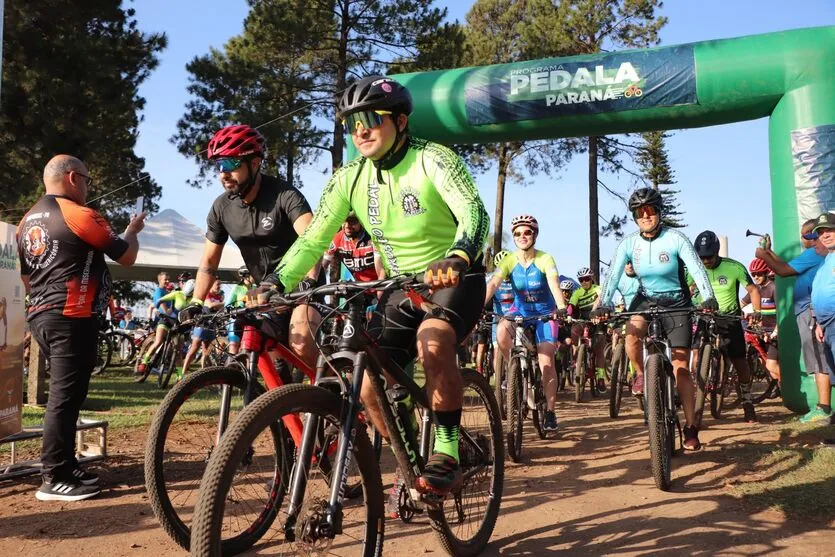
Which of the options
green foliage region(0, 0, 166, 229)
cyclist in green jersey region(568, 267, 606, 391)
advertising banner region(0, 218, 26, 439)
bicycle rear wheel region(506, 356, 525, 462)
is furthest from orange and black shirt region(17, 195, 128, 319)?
green foliage region(0, 0, 166, 229)

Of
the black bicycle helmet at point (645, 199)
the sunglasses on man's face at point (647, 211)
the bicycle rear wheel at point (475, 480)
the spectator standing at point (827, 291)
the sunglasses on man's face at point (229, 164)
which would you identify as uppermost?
the black bicycle helmet at point (645, 199)

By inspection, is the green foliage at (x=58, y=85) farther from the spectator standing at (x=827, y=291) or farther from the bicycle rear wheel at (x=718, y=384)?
the spectator standing at (x=827, y=291)

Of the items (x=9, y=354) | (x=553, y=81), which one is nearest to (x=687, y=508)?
(x=9, y=354)

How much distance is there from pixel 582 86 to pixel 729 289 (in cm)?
346

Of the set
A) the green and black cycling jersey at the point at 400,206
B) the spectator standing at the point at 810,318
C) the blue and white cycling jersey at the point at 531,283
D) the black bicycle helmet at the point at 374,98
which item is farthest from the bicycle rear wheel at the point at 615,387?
the black bicycle helmet at the point at 374,98

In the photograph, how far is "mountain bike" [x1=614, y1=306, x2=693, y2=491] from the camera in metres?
5.28

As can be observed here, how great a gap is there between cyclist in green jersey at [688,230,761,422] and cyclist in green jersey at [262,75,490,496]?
21.2ft

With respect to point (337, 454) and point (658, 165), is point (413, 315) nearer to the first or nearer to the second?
point (337, 454)

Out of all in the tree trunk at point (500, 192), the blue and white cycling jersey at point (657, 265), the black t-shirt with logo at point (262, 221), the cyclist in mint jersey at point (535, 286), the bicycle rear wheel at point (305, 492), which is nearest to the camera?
the bicycle rear wheel at point (305, 492)

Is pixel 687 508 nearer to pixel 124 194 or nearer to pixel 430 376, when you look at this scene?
pixel 430 376

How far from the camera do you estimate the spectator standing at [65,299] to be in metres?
4.99

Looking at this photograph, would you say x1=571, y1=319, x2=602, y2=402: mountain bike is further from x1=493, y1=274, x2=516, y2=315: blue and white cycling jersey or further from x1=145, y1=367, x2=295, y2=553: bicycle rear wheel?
x1=145, y1=367, x2=295, y2=553: bicycle rear wheel

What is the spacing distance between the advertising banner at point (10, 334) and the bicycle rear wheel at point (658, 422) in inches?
188

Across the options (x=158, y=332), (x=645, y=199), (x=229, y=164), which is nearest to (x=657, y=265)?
(x=645, y=199)
